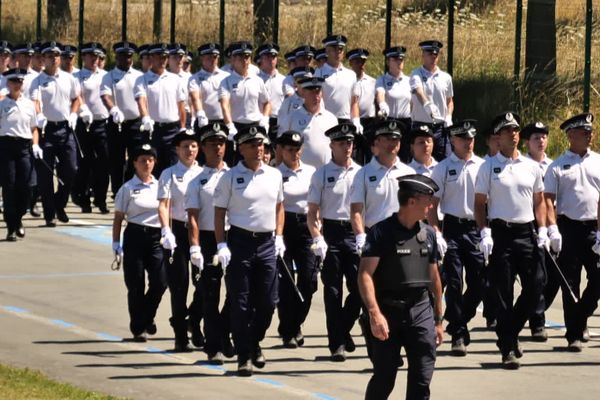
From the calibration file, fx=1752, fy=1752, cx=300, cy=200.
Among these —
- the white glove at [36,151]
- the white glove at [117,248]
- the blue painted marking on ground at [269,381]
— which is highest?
the white glove at [36,151]

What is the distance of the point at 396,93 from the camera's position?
2409 cm

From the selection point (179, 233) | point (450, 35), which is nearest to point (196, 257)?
point (179, 233)

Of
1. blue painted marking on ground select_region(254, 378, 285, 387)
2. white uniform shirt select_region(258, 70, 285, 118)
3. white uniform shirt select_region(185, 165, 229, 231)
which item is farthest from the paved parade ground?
white uniform shirt select_region(258, 70, 285, 118)

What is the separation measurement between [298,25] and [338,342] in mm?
18543

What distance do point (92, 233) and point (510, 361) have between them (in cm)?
971

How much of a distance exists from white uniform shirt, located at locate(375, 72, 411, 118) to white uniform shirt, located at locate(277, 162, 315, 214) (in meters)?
7.22

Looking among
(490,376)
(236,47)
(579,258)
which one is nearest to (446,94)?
(236,47)

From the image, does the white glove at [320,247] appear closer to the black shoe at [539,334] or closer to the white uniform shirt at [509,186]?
the white uniform shirt at [509,186]

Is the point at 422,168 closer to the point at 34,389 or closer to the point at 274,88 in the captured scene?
the point at 34,389

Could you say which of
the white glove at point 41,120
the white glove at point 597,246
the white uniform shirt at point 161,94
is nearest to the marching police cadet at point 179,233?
the white glove at point 597,246

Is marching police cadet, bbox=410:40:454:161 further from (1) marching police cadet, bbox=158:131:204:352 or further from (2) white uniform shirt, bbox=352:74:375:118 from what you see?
(1) marching police cadet, bbox=158:131:204:352

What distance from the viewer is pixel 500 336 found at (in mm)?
15891

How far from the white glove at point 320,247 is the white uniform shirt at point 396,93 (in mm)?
8075

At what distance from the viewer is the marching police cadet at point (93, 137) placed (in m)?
25.6
